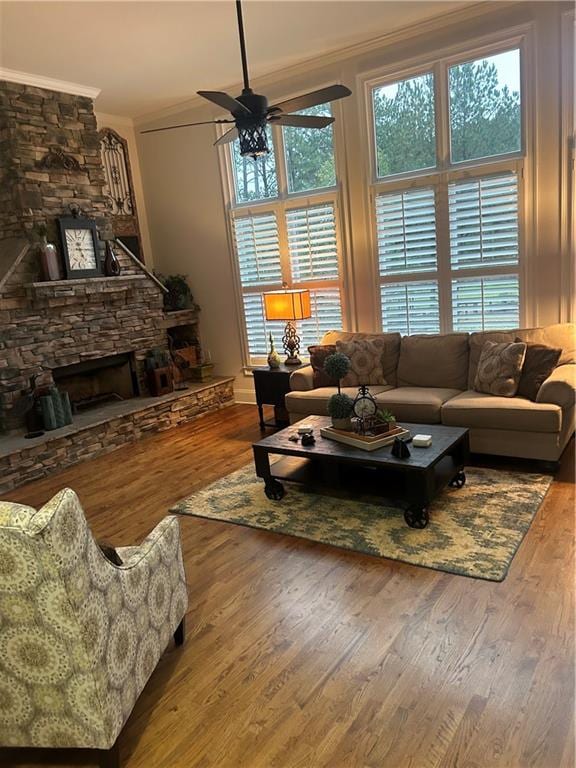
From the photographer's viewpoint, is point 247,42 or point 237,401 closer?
point 247,42

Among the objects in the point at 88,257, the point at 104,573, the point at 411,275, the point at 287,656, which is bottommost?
the point at 287,656

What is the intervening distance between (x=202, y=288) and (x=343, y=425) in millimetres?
3671

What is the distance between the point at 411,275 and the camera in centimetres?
524

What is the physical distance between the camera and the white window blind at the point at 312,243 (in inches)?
221

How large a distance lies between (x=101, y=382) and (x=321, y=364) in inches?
107

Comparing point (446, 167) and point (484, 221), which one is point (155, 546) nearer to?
point (484, 221)

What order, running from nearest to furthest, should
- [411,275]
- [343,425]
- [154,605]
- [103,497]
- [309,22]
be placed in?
[154,605]
[343,425]
[103,497]
[309,22]
[411,275]

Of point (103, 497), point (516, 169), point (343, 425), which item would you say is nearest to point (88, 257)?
point (103, 497)

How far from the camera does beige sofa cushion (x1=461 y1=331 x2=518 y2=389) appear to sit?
4441 millimetres

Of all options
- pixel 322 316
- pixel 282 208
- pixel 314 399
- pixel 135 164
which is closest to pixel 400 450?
pixel 314 399

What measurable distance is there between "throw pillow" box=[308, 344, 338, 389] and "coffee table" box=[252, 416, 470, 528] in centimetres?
90

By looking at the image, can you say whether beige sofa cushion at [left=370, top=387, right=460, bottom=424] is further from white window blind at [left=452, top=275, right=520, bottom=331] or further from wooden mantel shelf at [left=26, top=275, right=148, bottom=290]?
wooden mantel shelf at [left=26, top=275, right=148, bottom=290]

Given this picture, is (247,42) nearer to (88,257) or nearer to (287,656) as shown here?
(88,257)

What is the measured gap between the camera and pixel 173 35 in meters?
4.46
